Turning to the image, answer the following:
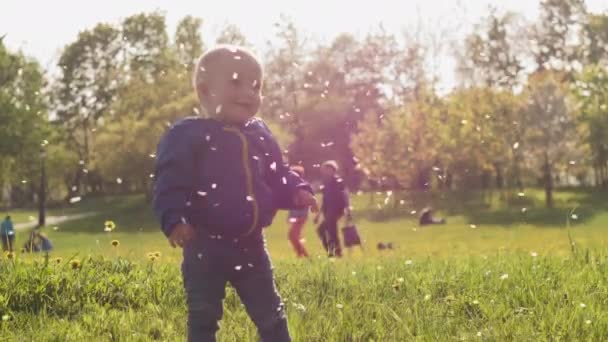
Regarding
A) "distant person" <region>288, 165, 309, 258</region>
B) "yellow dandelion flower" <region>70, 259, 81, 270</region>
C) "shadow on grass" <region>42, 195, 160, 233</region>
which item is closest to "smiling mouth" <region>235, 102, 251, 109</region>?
"yellow dandelion flower" <region>70, 259, 81, 270</region>

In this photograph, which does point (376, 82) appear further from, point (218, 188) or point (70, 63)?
point (218, 188)

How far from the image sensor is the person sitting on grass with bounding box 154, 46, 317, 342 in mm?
3805

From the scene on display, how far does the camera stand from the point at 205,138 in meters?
3.88

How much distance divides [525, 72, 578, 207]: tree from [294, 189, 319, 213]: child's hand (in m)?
45.1

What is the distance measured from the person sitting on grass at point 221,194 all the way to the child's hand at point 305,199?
197 millimetres

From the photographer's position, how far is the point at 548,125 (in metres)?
50.1

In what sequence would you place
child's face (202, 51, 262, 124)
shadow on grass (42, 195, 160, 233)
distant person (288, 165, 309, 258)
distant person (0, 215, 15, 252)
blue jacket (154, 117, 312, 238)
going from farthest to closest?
1. shadow on grass (42, 195, 160, 233)
2. distant person (288, 165, 309, 258)
3. distant person (0, 215, 15, 252)
4. child's face (202, 51, 262, 124)
5. blue jacket (154, 117, 312, 238)

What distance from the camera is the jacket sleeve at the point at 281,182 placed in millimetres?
4176

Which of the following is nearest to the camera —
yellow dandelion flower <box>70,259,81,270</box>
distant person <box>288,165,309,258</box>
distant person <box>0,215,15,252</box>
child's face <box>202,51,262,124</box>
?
child's face <box>202,51,262,124</box>

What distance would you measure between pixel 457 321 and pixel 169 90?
5494 cm

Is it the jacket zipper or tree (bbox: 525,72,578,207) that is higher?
tree (bbox: 525,72,578,207)

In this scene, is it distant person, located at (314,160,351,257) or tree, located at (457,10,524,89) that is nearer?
distant person, located at (314,160,351,257)

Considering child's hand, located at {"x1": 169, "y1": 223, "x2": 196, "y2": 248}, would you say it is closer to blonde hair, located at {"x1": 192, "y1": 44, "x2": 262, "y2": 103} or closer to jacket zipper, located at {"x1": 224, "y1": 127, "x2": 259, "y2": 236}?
jacket zipper, located at {"x1": 224, "y1": 127, "x2": 259, "y2": 236}

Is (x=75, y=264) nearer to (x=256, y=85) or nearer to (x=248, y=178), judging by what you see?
(x=248, y=178)
